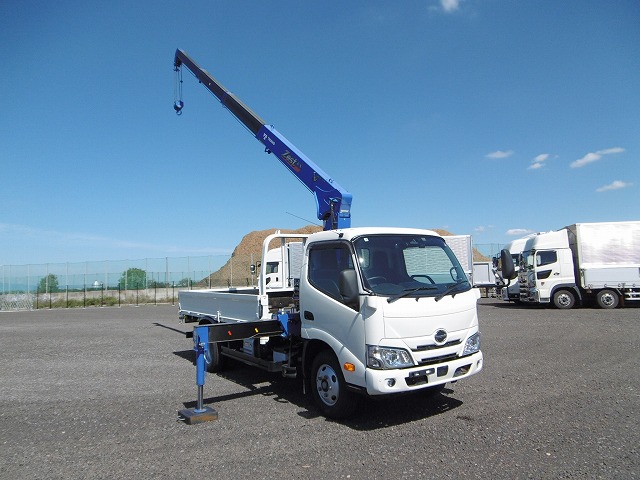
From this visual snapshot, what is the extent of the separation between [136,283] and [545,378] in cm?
3133

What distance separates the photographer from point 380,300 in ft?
16.6

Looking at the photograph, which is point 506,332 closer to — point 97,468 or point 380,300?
point 380,300

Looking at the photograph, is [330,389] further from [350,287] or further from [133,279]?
[133,279]

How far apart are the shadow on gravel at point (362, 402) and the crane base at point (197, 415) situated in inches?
23.4

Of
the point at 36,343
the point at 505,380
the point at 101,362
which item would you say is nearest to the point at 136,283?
the point at 36,343

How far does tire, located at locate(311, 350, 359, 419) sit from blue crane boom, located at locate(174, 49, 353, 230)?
4.49 meters

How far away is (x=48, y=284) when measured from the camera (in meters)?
34.3

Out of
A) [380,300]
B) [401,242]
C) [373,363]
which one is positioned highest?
[401,242]

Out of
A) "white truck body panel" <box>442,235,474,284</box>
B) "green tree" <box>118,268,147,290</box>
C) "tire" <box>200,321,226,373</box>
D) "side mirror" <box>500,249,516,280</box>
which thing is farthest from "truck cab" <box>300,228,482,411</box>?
"green tree" <box>118,268,147,290</box>

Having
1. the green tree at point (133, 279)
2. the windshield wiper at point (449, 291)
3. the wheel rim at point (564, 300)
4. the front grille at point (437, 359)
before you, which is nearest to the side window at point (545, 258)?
the wheel rim at point (564, 300)

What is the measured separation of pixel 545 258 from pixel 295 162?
14.0 meters

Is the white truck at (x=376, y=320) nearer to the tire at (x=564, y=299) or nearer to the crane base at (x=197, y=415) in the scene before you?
the crane base at (x=197, y=415)

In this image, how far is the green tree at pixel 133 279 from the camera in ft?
112

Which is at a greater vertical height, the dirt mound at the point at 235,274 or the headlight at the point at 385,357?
the dirt mound at the point at 235,274
